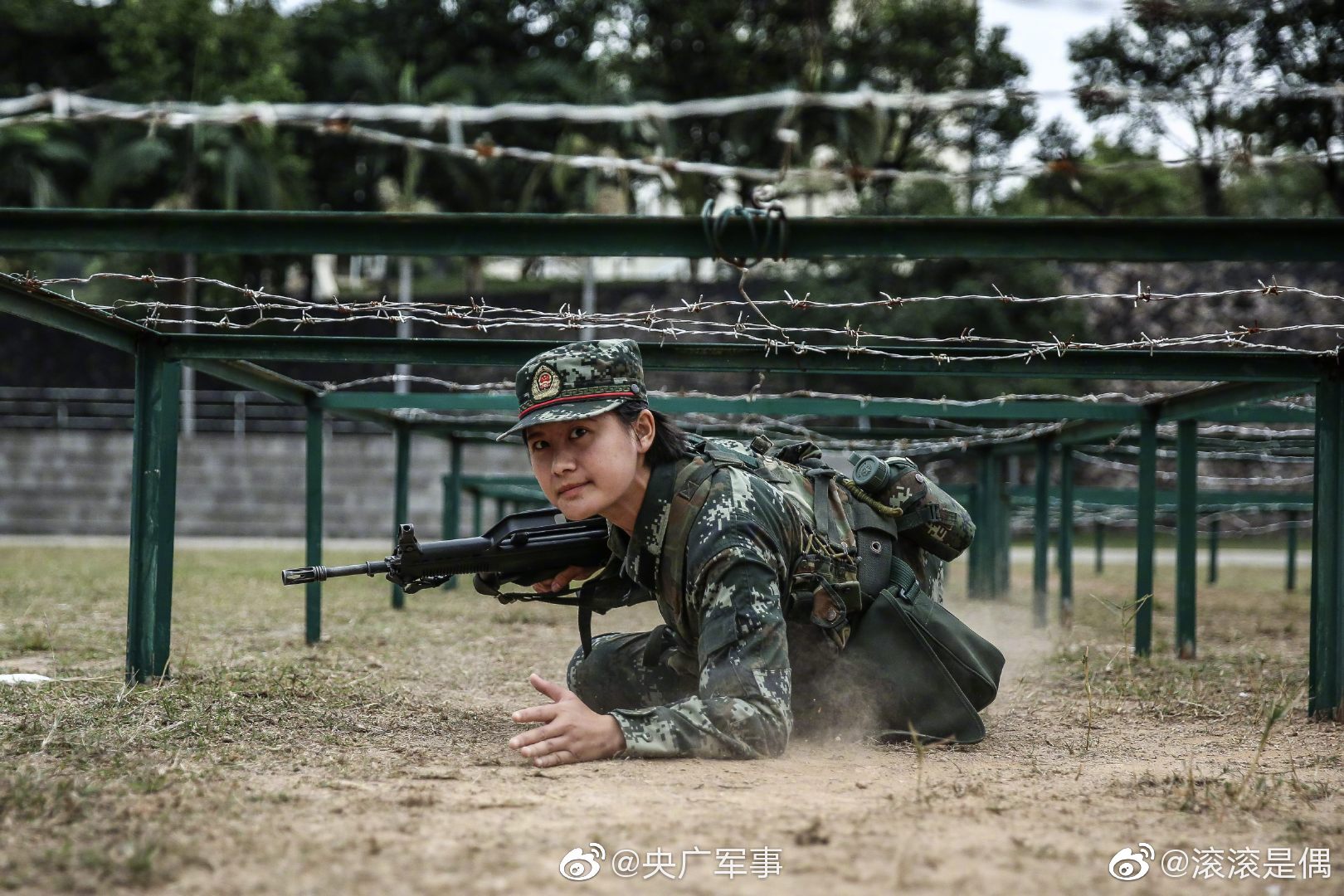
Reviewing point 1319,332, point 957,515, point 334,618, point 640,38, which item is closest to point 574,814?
point 957,515

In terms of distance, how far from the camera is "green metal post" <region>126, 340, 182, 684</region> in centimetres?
484

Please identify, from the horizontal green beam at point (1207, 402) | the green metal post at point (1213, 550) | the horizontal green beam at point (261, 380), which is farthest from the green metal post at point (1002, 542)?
the horizontal green beam at point (261, 380)

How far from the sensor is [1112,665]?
6.21m

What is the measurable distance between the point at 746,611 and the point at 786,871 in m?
0.99

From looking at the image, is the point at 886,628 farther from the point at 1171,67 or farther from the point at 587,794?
the point at 1171,67

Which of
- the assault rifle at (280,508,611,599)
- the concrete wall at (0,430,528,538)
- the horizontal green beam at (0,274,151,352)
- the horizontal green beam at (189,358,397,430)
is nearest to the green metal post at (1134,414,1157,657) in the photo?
the assault rifle at (280,508,611,599)

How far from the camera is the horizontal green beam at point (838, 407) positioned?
662 cm

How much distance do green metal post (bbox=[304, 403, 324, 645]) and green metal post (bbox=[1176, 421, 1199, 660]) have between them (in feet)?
14.1

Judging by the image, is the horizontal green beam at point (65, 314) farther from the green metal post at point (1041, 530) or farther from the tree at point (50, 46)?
the tree at point (50, 46)

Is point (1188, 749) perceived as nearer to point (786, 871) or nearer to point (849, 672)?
point (849, 672)

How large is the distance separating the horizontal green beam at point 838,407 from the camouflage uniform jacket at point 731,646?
2.88 meters

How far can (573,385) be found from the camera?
3.50 meters

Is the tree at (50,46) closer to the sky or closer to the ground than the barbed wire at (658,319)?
closer to the sky

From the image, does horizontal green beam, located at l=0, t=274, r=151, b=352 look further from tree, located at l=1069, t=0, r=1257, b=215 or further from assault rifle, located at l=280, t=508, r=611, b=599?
tree, located at l=1069, t=0, r=1257, b=215
